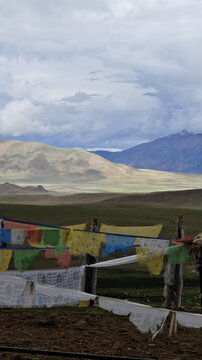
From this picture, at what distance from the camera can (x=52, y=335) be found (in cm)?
938

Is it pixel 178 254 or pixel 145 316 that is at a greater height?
pixel 178 254

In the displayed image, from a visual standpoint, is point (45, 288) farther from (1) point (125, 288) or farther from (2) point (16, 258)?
(1) point (125, 288)

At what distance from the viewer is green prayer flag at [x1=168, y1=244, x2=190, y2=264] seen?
9.22 meters

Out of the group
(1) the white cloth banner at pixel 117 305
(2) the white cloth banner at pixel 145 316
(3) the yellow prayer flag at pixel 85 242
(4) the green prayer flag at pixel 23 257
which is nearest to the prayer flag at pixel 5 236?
(4) the green prayer flag at pixel 23 257

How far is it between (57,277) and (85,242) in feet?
5.75

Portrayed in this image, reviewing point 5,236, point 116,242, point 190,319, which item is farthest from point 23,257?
point 190,319

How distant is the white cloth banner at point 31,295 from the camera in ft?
37.0

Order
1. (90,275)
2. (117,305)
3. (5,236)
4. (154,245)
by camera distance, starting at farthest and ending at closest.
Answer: (5,236) → (90,275) → (117,305) → (154,245)

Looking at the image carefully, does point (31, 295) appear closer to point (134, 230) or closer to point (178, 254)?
point (134, 230)

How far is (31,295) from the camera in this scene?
11555mm

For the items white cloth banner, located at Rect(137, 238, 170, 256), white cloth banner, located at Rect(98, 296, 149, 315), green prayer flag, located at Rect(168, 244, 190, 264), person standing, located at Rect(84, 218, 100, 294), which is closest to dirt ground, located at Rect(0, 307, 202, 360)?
white cloth banner, located at Rect(98, 296, 149, 315)

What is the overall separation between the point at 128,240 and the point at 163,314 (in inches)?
81.3

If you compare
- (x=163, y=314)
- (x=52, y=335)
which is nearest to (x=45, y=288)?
(x=52, y=335)

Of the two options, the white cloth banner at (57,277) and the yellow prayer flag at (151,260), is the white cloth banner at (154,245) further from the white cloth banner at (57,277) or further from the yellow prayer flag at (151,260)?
the white cloth banner at (57,277)
